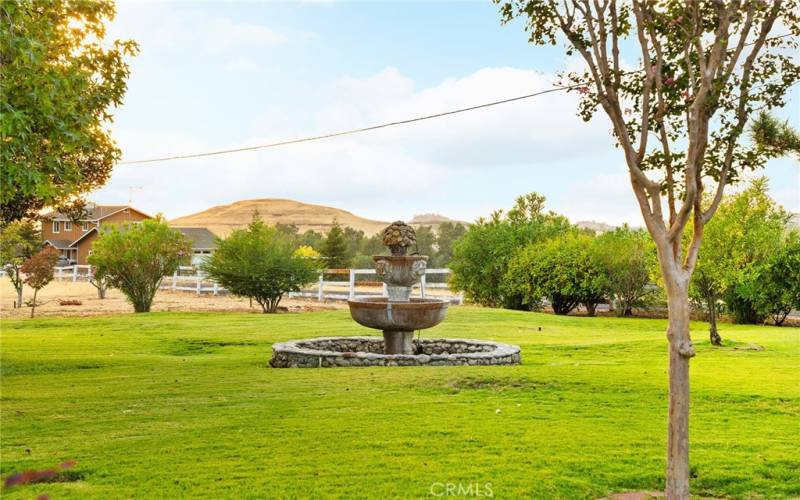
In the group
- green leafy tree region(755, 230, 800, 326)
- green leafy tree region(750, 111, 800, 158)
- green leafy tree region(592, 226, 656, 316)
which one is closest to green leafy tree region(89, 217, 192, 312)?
green leafy tree region(592, 226, 656, 316)

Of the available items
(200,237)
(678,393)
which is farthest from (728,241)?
(200,237)

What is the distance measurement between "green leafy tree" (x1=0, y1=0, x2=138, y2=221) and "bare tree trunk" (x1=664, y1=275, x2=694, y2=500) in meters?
6.13

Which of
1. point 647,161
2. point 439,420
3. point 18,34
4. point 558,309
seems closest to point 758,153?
point 647,161

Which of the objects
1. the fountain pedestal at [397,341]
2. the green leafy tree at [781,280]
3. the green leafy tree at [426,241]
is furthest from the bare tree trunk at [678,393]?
the green leafy tree at [426,241]

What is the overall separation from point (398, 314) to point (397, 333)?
665 millimetres

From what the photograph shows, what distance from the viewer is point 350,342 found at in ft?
47.7

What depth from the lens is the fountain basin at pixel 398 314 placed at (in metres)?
12.4

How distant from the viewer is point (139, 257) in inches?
982

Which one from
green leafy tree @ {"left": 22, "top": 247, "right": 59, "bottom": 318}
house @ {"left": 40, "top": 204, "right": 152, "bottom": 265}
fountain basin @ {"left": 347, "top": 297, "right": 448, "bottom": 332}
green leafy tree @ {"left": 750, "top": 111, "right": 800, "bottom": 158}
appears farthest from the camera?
house @ {"left": 40, "top": 204, "right": 152, "bottom": 265}

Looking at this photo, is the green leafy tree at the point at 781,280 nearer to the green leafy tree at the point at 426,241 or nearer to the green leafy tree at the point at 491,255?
the green leafy tree at the point at 491,255

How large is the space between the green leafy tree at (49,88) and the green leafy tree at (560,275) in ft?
57.9

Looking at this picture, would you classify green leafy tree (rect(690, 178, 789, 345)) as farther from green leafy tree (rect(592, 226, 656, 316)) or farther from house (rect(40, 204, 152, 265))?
house (rect(40, 204, 152, 265))

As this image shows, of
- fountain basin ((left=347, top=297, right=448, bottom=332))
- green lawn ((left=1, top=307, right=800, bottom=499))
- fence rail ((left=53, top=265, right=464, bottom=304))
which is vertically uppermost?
fence rail ((left=53, top=265, right=464, bottom=304))

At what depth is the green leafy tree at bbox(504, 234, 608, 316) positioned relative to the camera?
25.7 metres
